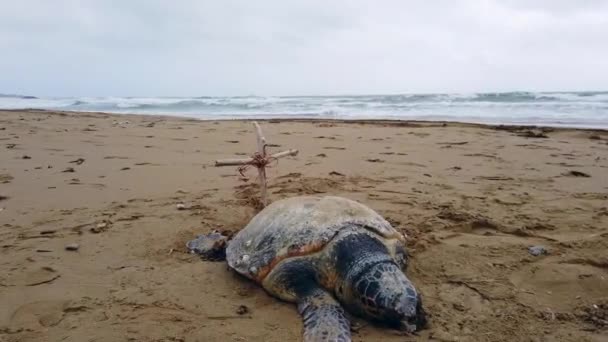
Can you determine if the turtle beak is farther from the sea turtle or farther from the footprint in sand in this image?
the footprint in sand

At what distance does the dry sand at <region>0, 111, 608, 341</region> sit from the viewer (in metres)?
2.20

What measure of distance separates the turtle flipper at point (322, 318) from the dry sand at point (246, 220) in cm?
8

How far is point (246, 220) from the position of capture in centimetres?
370

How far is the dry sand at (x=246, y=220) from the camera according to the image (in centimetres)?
220

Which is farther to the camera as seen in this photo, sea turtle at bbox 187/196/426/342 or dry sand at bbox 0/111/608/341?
dry sand at bbox 0/111/608/341

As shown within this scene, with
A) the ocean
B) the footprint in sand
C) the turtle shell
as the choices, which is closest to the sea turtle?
the turtle shell

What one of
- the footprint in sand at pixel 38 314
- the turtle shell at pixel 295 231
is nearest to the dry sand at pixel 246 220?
the footprint in sand at pixel 38 314

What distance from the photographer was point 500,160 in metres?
5.91

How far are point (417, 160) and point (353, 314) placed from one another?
4.00 metres

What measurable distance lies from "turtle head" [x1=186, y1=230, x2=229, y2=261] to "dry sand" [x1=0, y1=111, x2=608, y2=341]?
0.31ft

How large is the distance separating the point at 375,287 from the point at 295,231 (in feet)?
2.11

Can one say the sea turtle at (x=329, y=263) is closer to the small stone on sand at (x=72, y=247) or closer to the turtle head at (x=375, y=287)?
the turtle head at (x=375, y=287)

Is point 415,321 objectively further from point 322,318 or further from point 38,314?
point 38,314

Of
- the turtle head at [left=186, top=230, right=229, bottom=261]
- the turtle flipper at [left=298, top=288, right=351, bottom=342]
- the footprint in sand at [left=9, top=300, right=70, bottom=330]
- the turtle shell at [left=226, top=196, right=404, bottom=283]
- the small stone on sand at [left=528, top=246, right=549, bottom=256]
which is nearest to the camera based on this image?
the turtle flipper at [left=298, top=288, right=351, bottom=342]
